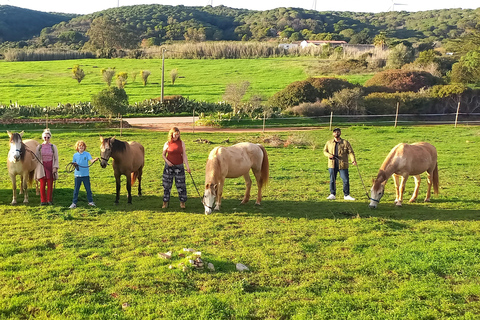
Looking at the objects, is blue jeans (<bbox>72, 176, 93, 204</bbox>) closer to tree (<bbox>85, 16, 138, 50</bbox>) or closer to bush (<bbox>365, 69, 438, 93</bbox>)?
bush (<bbox>365, 69, 438, 93</bbox>)

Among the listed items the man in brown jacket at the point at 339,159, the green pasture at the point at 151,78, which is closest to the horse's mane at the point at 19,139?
the man in brown jacket at the point at 339,159

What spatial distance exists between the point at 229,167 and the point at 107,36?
73126 mm

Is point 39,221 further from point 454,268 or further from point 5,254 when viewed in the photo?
point 454,268

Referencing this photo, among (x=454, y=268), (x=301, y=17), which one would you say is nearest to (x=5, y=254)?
(x=454, y=268)

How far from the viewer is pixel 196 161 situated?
1530cm

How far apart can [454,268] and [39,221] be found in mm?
7448

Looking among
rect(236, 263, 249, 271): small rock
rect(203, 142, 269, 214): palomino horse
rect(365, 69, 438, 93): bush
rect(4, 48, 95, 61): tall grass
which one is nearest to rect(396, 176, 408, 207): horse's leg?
rect(203, 142, 269, 214): palomino horse

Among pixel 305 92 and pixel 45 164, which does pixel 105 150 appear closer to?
pixel 45 164

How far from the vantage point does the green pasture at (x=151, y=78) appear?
34031 millimetres

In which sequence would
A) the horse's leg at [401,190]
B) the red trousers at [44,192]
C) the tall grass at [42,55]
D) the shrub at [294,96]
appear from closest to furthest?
the red trousers at [44,192], the horse's leg at [401,190], the shrub at [294,96], the tall grass at [42,55]

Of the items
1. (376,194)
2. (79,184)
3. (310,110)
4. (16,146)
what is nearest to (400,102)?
(310,110)

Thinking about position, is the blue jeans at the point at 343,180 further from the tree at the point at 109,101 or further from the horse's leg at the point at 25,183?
the tree at the point at 109,101

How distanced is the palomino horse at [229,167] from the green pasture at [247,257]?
0.43 meters

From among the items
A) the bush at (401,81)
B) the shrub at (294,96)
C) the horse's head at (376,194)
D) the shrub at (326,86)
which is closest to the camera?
the horse's head at (376,194)
